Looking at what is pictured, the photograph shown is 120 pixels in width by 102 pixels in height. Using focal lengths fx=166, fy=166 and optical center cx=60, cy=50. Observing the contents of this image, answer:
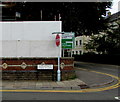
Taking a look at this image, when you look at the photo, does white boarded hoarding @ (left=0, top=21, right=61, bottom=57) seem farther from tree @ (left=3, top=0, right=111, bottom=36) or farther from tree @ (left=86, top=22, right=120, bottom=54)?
tree @ (left=86, top=22, right=120, bottom=54)

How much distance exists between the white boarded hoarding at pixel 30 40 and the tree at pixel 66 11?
815cm

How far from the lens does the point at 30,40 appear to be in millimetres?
12094

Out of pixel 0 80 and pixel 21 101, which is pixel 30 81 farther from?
pixel 21 101

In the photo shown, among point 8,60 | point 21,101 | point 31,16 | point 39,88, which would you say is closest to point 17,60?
point 8,60

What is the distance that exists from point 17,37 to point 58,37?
9.89 ft

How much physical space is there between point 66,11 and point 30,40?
1037 cm

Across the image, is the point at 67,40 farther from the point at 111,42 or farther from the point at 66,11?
the point at 111,42

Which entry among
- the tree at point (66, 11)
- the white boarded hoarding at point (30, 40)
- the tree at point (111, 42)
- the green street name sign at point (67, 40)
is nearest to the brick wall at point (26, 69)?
the white boarded hoarding at point (30, 40)

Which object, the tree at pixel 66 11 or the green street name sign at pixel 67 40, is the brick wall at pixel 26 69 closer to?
the green street name sign at pixel 67 40

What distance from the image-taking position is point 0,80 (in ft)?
37.2

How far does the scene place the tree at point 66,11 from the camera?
66.3ft

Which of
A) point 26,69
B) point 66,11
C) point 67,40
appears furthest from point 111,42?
point 26,69

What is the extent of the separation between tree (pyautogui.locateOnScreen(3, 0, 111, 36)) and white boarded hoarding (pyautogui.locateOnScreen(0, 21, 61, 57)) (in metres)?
8.15

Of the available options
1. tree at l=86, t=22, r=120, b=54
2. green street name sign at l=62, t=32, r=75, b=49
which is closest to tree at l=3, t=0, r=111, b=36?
tree at l=86, t=22, r=120, b=54
